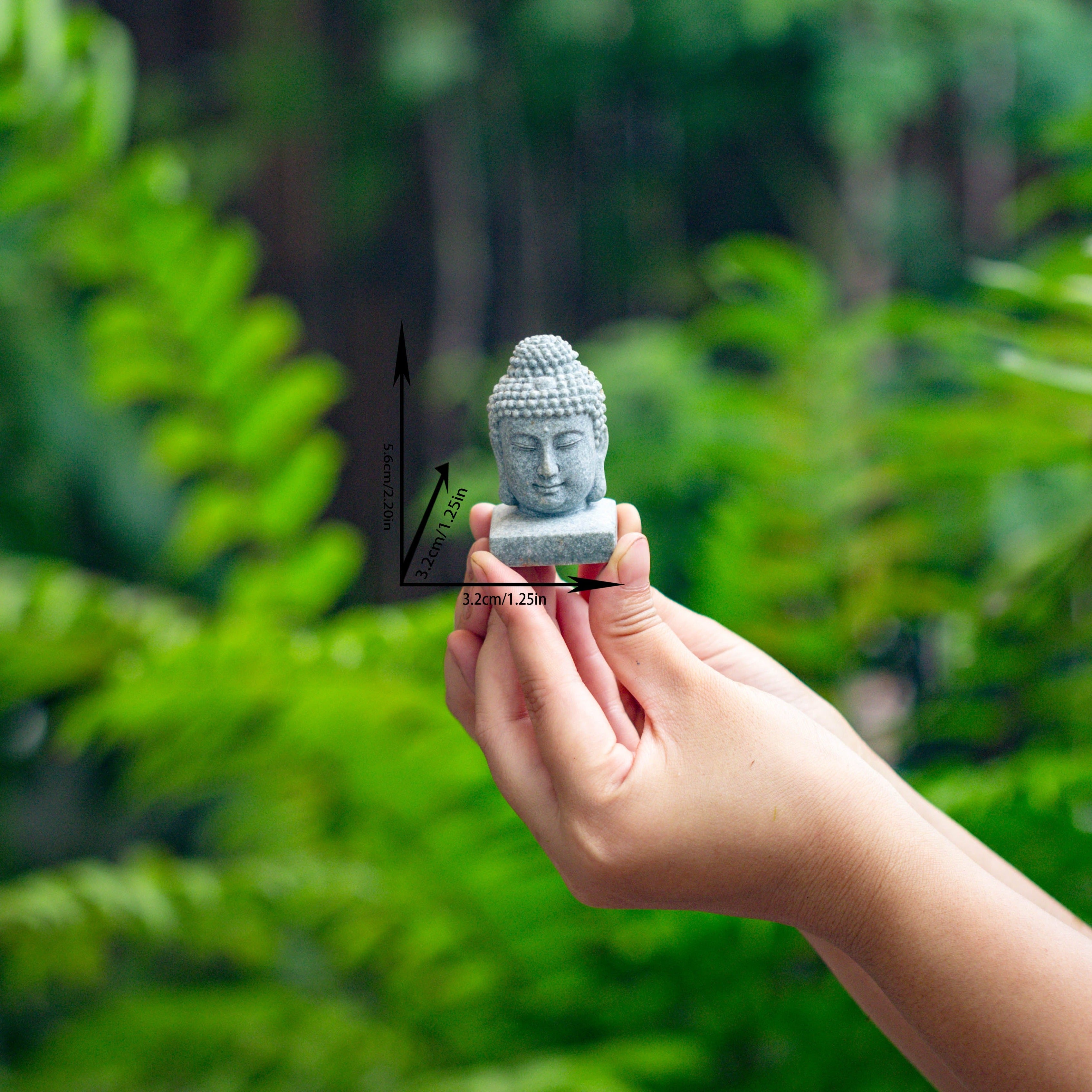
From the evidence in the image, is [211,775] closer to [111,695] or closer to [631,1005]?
[111,695]

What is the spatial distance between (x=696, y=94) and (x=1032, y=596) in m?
1.98

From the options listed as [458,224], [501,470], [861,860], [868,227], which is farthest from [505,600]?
[458,224]

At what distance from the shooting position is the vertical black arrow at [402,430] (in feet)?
2.71

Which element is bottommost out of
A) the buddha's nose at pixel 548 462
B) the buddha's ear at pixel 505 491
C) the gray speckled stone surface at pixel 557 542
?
the gray speckled stone surface at pixel 557 542

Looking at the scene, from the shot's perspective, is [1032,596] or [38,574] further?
[38,574]

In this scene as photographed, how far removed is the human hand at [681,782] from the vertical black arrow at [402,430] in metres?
0.28

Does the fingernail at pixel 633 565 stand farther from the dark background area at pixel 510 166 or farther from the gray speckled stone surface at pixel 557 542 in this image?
the dark background area at pixel 510 166

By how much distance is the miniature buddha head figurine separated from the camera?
0.71m

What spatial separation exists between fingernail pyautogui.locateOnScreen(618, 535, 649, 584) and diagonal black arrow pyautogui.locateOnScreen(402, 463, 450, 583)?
0.30 m

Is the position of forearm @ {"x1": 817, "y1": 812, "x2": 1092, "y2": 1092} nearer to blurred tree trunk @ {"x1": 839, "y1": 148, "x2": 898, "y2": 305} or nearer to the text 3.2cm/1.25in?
the text 3.2cm/1.25in

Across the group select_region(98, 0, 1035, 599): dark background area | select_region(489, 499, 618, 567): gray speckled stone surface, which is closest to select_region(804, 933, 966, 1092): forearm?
select_region(489, 499, 618, 567): gray speckled stone surface

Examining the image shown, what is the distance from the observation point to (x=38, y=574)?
1250mm

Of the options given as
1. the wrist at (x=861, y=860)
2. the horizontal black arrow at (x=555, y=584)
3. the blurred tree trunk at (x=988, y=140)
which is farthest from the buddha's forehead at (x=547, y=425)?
the blurred tree trunk at (x=988, y=140)

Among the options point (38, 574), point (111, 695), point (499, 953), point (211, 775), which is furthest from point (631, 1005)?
point (38, 574)
